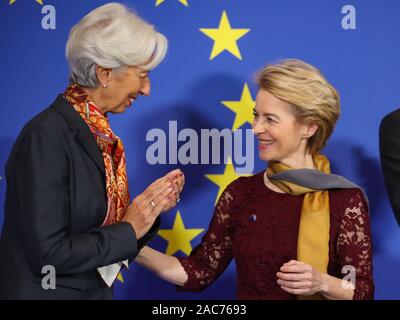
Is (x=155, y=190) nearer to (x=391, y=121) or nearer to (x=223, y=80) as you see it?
(x=391, y=121)

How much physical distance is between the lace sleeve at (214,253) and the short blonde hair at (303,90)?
0.95 feet

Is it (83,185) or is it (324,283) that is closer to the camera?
(83,185)

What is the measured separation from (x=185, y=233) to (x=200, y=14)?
72 cm

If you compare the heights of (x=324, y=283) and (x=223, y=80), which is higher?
(x=223, y=80)

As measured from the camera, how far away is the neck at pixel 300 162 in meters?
1.83

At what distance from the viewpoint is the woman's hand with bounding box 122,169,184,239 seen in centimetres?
160

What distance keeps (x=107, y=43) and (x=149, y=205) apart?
0.37m

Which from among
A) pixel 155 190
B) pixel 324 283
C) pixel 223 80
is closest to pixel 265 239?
pixel 324 283

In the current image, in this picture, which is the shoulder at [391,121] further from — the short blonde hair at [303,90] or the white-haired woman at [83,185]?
the white-haired woman at [83,185]

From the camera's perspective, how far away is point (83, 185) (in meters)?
1.50

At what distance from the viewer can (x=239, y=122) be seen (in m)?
2.33

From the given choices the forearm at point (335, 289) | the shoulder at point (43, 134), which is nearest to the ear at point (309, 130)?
the forearm at point (335, 289)
